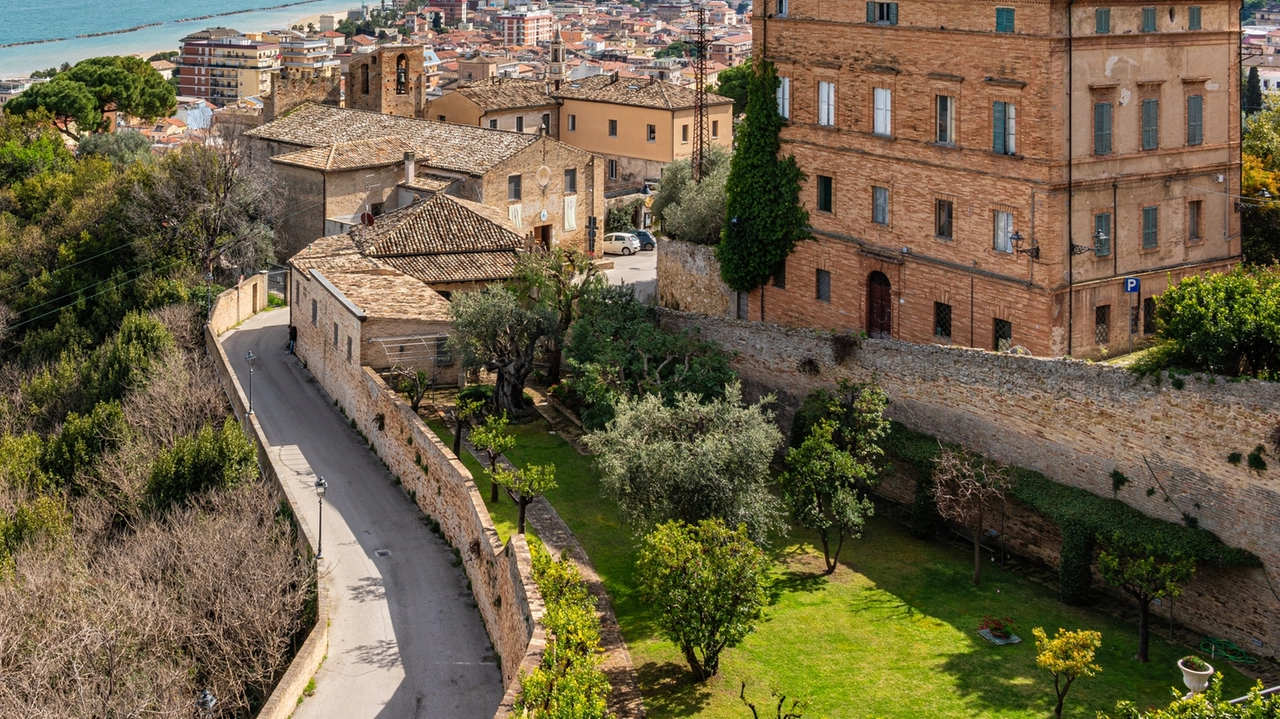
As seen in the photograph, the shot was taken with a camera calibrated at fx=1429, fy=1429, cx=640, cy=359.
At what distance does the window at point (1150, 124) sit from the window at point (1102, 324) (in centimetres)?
357

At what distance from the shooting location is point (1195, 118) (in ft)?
102

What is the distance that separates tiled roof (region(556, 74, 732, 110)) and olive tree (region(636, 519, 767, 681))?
39.9m

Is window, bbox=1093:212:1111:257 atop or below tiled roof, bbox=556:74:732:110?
below

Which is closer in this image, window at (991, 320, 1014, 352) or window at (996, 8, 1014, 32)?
window at (996, 8, 1014, 32)

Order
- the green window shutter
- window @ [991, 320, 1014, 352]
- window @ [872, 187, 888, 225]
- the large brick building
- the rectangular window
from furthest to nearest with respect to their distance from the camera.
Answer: the rectangular window < window @ [872, 187, 888, 225] < window @ [991, 320, 1014, 352] < the green window shutter < the large brick building

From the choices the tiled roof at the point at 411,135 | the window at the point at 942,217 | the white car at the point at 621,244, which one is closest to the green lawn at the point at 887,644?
the window at the point at 942,217

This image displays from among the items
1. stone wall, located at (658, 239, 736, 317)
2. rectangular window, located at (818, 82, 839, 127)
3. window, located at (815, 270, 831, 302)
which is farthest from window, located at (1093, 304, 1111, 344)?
stone wall, located at (658, 239, 736, 317)

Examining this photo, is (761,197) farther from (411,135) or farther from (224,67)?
(224,67)

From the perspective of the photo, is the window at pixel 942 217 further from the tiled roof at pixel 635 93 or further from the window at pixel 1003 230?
the tiled roof at pixel 635 93

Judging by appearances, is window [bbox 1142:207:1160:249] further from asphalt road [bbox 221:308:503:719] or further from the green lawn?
asphalt road [bbox 221:308:503:719]

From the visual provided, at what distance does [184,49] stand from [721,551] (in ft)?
557

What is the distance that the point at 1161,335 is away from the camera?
82.1 feet

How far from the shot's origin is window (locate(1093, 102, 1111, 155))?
1171 inches

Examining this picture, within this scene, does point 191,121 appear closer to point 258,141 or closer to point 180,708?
point 258,141
